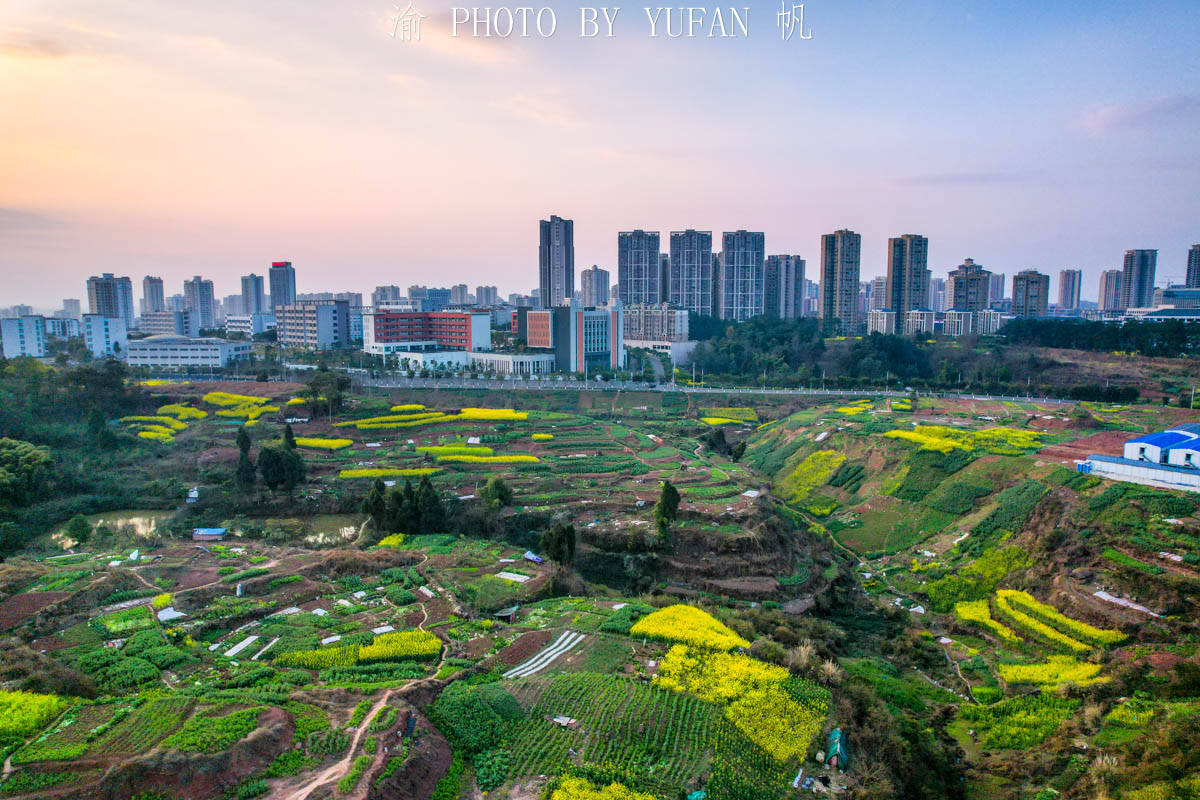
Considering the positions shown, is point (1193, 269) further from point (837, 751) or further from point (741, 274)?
point (837, 751)

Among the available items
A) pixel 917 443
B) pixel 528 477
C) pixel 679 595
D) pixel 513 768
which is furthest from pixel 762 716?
pixel 917 443

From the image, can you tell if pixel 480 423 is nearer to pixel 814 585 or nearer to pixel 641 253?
pixel 814 585

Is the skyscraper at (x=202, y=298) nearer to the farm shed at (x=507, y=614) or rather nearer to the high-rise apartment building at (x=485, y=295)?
the high-rise apartment building at (x=485, y=295)

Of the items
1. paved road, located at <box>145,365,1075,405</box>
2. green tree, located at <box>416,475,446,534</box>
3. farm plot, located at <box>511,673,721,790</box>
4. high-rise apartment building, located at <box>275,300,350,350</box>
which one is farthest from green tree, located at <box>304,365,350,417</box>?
high-rise apartment building, located at <box>275,300,350,350</box>

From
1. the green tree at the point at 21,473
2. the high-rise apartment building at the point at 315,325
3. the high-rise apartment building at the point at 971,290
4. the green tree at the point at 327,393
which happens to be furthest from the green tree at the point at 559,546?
the high-rise apartment building at the point at 971,290

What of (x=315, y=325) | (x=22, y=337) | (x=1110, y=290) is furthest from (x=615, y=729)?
(x=1110, y=290)

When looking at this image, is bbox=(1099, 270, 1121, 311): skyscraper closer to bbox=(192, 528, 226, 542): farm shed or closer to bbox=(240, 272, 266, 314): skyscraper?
bbox=(192, 528, 226, 542): farm shed
